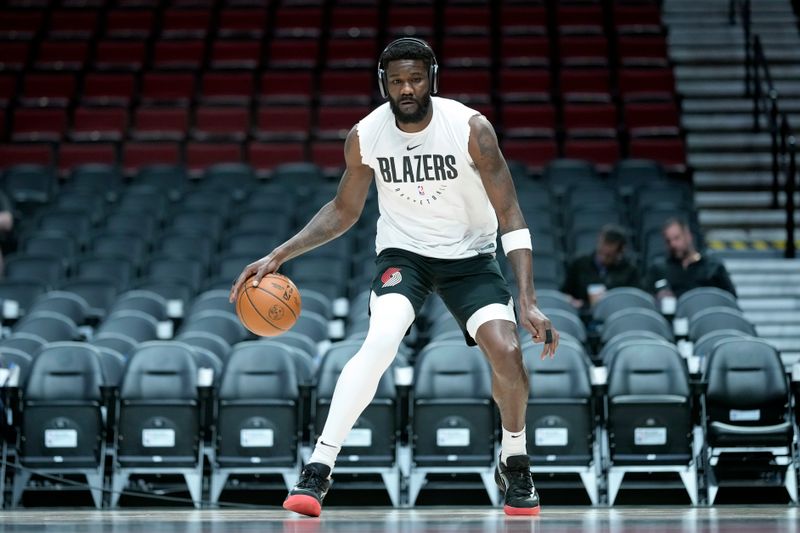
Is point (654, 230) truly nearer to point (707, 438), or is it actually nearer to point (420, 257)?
point (707, 438)

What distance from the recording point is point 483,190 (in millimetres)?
4262

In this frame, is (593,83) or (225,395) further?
(593,83)

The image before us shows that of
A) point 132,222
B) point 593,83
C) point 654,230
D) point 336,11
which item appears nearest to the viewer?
point 654,230

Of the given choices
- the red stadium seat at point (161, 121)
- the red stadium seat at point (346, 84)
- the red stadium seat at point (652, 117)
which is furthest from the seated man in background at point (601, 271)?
the red stadium seat at point (161, 121)

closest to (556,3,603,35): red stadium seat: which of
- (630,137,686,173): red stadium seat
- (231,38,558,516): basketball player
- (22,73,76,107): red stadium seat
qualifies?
(630,137,686,173): red stadium seat

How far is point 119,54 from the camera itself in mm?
14523

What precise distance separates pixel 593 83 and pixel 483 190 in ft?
31.4

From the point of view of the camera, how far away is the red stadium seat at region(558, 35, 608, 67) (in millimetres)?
14008

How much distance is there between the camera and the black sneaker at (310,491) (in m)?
3.92

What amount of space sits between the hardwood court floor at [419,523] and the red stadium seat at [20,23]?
1176 cm

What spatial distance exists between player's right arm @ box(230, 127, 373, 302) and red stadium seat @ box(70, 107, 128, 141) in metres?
9.21

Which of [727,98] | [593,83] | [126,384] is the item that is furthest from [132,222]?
[727,98]

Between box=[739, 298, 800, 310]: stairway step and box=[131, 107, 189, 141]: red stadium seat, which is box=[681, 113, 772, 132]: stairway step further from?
box=[131, 107, 189, 141]: red stadium seat

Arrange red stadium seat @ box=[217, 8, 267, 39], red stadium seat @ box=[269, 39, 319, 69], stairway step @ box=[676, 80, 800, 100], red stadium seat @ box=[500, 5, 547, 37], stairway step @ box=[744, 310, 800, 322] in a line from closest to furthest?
stairway step @ box=[744, 310, 800, 322] → stairway step @ box=[676, 80, 800, 100] → red stadium seat @ box=[269, 39, 319, 69] → red stadium seat @ box=[500, 5, 547, 37] → red stadium seat @ box=[217, 8, 267, 39]
